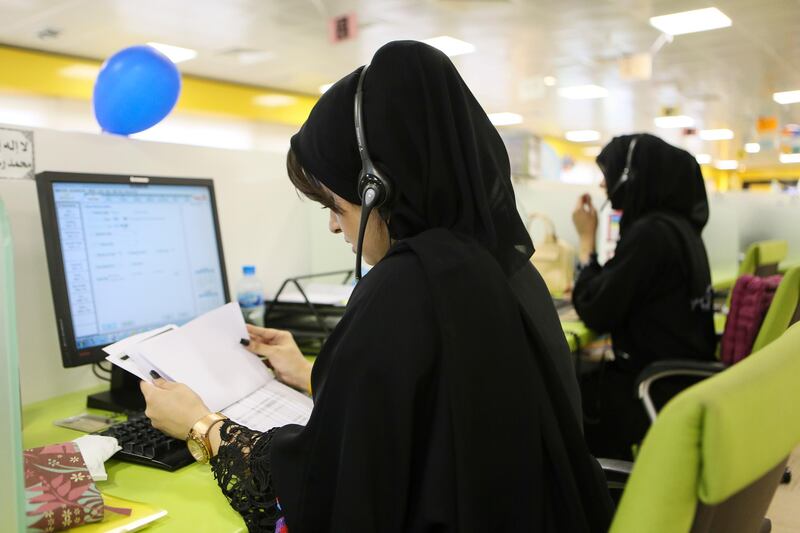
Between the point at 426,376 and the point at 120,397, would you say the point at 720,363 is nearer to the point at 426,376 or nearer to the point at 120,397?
the point at 426,376

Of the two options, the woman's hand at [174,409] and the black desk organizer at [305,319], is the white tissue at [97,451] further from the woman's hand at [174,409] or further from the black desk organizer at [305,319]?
the black desk organizer at [305,319]

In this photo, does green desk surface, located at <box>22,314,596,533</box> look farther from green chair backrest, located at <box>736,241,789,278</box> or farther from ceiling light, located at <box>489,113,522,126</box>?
ceiling light, located at <box>489,113,522,126</box>

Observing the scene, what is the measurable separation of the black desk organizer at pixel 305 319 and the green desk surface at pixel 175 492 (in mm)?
623

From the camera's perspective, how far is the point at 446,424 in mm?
669

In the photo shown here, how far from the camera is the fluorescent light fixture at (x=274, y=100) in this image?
8.28m

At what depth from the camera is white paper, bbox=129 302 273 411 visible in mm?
1011

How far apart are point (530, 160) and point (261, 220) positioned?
6.71 ft

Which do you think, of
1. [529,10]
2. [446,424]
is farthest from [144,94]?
[529,10]

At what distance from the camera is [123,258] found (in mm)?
1193

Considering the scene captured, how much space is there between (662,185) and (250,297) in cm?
149

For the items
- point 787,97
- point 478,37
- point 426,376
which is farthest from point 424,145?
point 787,97

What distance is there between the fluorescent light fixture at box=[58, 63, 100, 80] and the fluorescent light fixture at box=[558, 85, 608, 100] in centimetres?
547

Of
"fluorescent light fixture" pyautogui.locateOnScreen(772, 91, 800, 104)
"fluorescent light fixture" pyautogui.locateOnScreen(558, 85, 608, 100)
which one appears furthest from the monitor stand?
"fluorescent light fixture" pyautogui.locateOnScreen(772, 91, 800, 104)

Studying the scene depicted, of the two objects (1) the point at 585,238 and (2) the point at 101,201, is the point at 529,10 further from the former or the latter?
(2) the point at 101,201
